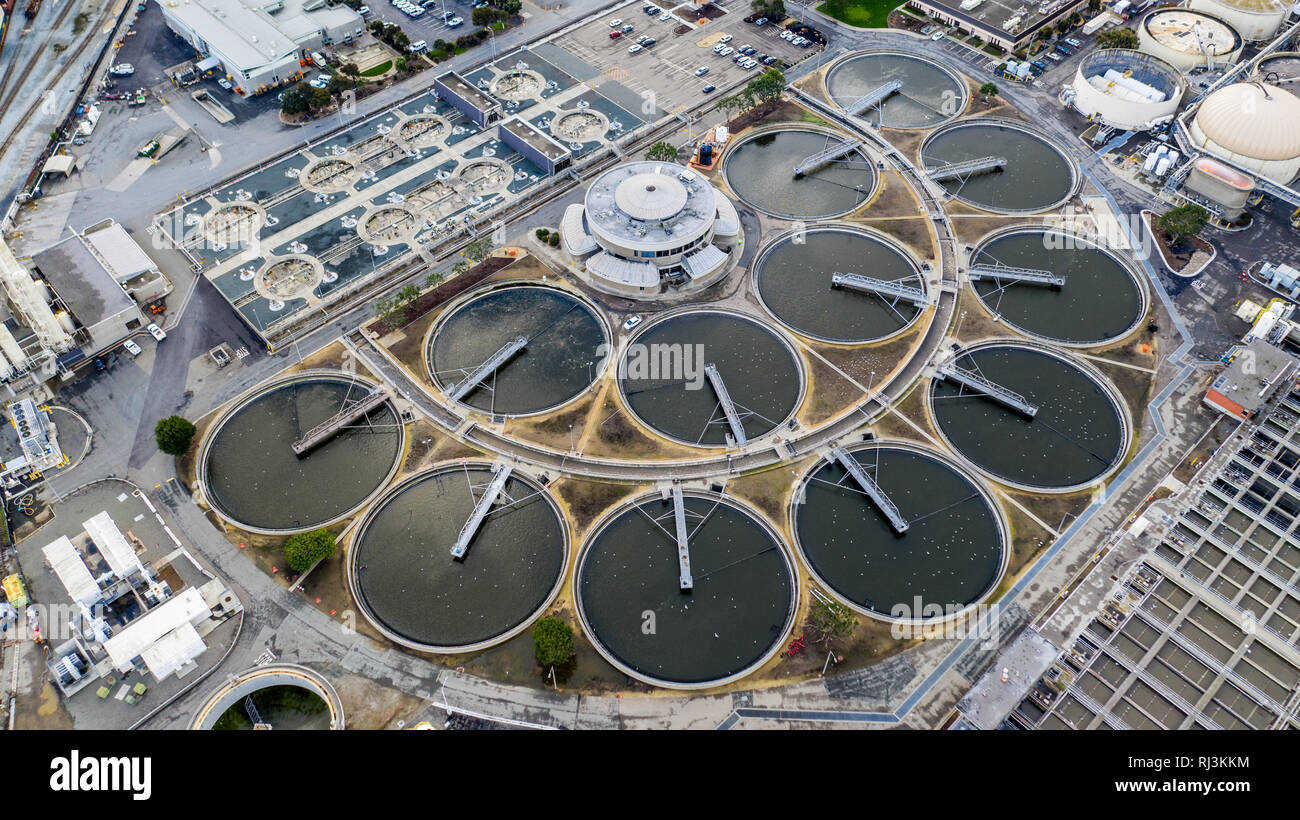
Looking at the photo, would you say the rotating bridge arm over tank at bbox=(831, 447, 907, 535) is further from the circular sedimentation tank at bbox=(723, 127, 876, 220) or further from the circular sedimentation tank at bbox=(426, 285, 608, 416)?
the circular sedimentation tank at bbox=(723, 127, 876, 220)

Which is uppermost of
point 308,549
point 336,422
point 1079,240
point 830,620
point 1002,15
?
point 1002,15

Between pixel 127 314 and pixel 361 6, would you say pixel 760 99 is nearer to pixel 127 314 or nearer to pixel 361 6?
pixel 361 6

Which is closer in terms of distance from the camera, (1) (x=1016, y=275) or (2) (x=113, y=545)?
(2) (x=113, y=545)

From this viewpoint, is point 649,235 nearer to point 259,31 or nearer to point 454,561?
point 454,561

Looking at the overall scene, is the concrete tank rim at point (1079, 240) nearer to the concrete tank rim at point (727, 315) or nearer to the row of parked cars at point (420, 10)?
the concrete tank rim at point (727, 315)

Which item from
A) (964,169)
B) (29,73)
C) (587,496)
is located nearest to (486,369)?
(587,496)

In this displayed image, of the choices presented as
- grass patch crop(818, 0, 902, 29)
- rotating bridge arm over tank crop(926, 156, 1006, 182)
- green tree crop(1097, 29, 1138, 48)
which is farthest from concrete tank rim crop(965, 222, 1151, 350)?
grass patch crop(818, 0, 902, 29)
